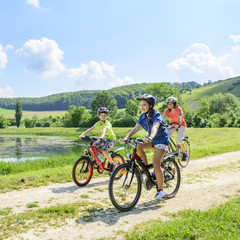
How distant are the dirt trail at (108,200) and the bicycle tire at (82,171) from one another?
0.54 feet

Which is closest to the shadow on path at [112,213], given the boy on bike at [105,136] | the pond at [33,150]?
the boy on bike at [105,136]

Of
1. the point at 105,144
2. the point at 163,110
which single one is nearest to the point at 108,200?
the point at 105,144

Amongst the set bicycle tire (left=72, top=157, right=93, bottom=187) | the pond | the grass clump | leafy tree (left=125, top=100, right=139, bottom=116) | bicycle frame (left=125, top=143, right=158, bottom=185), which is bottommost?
the pond

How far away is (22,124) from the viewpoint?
115750mm

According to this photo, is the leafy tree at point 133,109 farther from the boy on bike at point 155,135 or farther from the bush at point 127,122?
the boy on bike at point 155,135

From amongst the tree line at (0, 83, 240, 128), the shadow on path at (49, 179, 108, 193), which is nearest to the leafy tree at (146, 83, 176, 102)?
the tree line at (0, 83, 240, 128)

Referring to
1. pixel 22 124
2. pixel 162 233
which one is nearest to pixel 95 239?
pixel 162 233

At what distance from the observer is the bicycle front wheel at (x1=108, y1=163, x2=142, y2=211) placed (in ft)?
13.5

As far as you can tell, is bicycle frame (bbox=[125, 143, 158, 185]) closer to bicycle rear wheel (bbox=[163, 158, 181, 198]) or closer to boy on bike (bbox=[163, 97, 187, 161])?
bicycle rear wheel (bbox=[163, 158, 181, 198])

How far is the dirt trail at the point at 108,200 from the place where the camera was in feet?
11.1

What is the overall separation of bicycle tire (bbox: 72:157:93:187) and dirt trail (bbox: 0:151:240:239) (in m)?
0.16

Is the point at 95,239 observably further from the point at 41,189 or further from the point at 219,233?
the point at 41,189

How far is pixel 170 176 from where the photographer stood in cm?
520

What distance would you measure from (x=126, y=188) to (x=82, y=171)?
199cm
